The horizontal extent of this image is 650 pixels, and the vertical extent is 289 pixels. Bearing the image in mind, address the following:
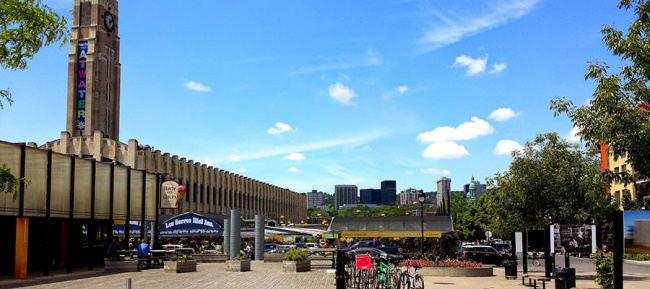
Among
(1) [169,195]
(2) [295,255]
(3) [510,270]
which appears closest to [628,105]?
(3) [510,270]

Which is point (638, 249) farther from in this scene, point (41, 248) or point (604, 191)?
point (41, 248)

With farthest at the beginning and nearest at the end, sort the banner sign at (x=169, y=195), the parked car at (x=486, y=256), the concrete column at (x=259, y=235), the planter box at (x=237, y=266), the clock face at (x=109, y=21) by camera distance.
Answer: the clock face at (x=109, y=21)
the banner sign at (x=169, y=195)
the parked car at (x=486, y=256)
the concrete column at (x=259, y=235)
the planter box at (x=237, y=266)

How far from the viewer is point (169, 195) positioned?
4572 cm

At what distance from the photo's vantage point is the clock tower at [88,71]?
93938 millimetres

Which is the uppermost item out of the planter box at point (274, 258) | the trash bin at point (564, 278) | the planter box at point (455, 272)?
the trash bin at point (564, 278)

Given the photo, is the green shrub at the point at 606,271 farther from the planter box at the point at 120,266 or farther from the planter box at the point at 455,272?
the planter box at the point at 120,266

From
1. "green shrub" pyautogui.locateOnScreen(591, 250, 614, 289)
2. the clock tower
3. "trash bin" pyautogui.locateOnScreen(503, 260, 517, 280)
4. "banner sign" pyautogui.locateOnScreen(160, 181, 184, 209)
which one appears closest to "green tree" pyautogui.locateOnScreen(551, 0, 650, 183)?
"green shrub" pyautogui.locateOnScreen(591, 250, 614, 289)

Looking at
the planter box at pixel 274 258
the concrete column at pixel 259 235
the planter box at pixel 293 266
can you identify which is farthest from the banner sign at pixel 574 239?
the planter box at pixel 274 258

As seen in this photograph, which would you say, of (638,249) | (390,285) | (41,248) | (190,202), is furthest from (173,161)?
(638,249)

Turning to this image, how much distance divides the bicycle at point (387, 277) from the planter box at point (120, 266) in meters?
15.9

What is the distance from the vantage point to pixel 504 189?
31969 millimetres

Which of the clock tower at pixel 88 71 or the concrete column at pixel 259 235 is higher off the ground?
the clock tower at pixel 88 71

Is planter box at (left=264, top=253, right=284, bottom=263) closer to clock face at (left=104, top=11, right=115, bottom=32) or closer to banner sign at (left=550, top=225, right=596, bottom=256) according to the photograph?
banner sign at (left=550, top=225, right=596, bottom=256)

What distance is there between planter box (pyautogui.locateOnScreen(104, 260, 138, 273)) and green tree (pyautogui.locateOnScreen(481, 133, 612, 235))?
61.4 feet
